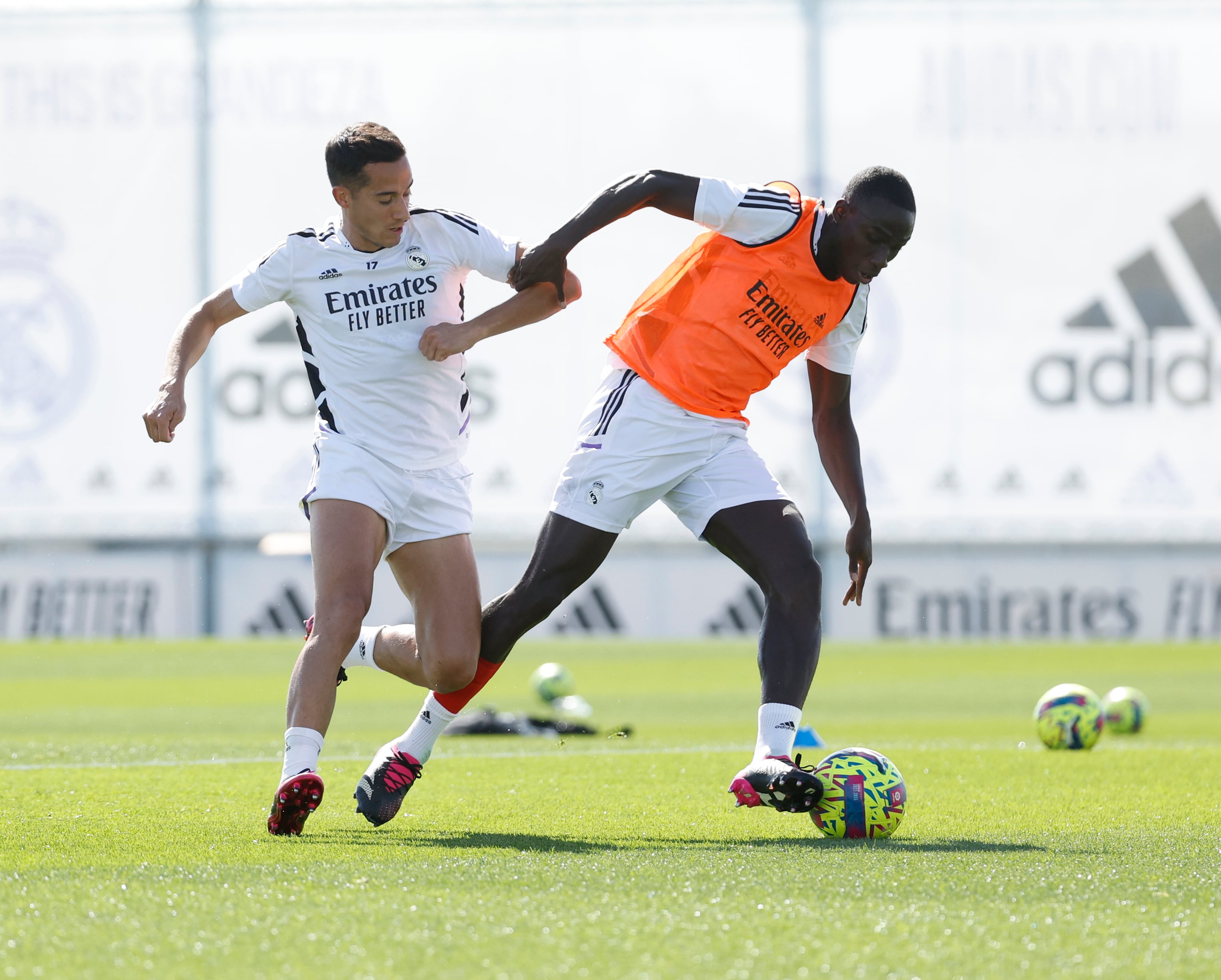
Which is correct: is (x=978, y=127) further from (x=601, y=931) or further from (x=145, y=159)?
(x=601, y=931)

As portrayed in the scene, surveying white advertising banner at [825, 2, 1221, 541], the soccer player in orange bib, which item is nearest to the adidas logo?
white advertising banner at [825, 2, 1221, 541]

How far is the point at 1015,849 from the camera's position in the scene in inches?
168

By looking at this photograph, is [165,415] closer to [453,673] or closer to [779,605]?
[453,673]

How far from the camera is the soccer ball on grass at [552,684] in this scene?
12.6 meters

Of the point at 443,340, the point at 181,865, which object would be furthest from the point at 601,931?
the point at 443,340

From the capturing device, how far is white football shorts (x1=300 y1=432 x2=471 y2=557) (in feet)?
16.5

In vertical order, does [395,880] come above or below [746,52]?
below

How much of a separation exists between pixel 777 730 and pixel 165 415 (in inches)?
78.7

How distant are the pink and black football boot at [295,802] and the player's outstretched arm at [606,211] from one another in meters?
1.65

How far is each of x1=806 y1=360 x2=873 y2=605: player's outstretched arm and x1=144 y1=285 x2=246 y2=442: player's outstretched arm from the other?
6.27ft

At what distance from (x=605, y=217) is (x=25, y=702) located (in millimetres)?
9452

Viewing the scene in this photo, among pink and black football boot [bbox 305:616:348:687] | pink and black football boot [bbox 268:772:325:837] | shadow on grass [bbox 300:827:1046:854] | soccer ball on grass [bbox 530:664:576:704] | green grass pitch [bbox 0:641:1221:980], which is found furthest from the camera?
soccer ball on grass [bbox 530:664:576:704]

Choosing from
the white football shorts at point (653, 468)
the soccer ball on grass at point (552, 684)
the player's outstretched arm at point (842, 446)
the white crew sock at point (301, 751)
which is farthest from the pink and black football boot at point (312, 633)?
the soccer ball on grass at point (552, 684)

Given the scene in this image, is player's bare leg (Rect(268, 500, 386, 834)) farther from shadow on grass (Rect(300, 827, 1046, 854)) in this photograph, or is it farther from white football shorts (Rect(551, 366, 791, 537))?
white football shorts (Rect(551, 366, 791, 537))
